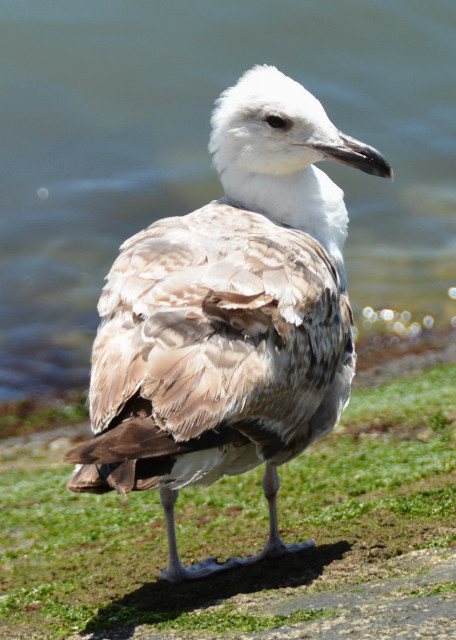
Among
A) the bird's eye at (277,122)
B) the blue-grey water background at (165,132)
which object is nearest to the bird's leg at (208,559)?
the bird's eye at (277,122)

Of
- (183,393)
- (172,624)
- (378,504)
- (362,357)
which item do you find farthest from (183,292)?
(362,357)

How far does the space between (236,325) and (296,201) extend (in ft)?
6.46

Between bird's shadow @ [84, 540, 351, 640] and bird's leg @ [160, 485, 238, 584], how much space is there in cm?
5

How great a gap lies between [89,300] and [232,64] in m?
6.04

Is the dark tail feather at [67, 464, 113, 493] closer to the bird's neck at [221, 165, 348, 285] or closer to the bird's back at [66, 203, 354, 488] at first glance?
the bird's back at [66, 203, 354, 488]

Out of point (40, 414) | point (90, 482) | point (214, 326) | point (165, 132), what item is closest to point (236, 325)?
point (214, 326)

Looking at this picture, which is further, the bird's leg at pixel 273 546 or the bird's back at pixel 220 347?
the bird's leg at pixel 273 546

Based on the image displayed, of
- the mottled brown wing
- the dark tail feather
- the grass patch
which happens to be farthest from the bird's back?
the grass patch

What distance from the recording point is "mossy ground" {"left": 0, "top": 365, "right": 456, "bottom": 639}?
510 cm

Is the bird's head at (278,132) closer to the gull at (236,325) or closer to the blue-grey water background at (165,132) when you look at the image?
the gull at (236,325)

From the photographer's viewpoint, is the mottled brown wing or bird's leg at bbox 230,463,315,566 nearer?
the mottled brown wing

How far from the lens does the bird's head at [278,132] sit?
254 inches

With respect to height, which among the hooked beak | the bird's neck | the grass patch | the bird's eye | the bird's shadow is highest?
the bird's eye

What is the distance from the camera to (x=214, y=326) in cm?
475
